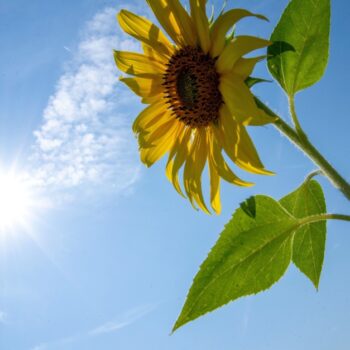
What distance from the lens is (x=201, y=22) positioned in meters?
2.37

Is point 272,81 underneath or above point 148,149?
underneath

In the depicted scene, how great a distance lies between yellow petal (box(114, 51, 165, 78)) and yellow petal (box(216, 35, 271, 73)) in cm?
67

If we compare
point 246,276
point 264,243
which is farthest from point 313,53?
point 246,276

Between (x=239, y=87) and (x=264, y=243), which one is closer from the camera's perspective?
(x=239, y=87)

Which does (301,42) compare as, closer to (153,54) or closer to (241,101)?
(241,101)

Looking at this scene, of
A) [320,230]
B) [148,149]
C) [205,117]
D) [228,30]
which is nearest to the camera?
[228,30]

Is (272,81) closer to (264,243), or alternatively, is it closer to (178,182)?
(264,243)

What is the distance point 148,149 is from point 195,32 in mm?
740

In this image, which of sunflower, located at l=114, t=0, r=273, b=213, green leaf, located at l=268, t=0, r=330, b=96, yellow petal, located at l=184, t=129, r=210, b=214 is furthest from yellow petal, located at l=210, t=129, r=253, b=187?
green leaf, located at l=268, t=0, r=330, b=96

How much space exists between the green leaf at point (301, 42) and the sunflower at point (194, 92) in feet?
0.57

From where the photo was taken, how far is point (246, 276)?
2264 millimetres

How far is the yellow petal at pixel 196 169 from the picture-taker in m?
2.70

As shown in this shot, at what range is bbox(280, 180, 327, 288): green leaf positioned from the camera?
2485mm

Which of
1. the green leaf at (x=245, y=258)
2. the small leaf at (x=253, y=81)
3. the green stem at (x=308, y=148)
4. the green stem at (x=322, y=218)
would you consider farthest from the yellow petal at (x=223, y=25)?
the green stem at (x=322, y=218)
